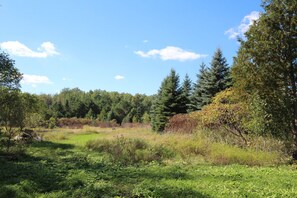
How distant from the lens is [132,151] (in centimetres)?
1302

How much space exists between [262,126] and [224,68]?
1721 cm

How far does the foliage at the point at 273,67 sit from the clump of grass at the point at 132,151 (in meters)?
4.44

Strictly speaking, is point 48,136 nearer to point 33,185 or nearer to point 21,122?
point 21,122

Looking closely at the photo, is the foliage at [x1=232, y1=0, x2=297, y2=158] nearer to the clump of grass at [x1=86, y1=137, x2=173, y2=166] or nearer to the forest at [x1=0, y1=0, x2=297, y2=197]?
the forest at [x1=0, y1=0, x2=297, y2=197]

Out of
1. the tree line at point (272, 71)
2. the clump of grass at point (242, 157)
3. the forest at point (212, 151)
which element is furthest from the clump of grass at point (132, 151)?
the tree line at point (272, 71)

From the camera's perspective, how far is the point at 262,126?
11.9 meters

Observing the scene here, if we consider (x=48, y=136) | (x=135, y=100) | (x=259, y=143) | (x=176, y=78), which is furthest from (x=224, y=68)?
(x=135, y=100)

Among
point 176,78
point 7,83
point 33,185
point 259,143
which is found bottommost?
point 33,185

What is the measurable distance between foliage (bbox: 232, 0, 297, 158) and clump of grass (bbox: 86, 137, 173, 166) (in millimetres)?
4438

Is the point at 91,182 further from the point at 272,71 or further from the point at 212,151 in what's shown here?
the point at 272,71

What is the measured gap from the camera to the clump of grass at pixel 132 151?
475 inches

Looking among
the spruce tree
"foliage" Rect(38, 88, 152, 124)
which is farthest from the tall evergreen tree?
"foliage" Rect(38, 88, 152, 124)

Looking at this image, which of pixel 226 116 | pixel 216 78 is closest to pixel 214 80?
pixel 216 78

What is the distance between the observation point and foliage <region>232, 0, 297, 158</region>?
11.1 meters
